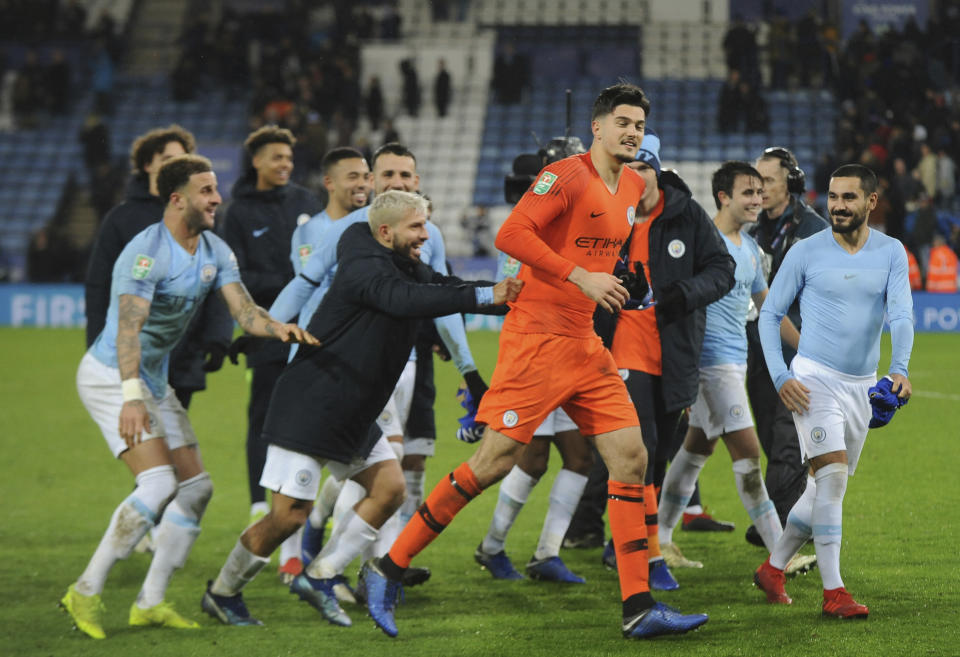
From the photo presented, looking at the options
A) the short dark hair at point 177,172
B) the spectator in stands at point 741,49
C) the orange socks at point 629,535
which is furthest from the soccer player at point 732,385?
the spectator in stands at point 741,49

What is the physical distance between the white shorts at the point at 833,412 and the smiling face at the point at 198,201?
265cm

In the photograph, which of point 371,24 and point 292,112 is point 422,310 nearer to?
point 292,112

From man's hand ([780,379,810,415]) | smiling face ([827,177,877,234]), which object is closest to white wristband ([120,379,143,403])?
man's hand ([780,379,810,415])

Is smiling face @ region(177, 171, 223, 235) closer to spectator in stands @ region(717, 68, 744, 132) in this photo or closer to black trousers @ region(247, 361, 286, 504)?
black trousers @ region(247, 361, 286, 504)

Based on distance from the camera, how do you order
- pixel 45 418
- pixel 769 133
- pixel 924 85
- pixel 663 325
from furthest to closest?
pixel 769 133
pixel 924 85
pixel 45 418
pixel 663 325

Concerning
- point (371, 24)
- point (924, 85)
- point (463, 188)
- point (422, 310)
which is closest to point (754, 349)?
point (422, 310)

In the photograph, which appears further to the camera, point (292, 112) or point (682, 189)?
point (292, 112)

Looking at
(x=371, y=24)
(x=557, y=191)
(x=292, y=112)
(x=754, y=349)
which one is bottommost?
(x=754, y=349)

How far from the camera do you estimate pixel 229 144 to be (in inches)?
1084

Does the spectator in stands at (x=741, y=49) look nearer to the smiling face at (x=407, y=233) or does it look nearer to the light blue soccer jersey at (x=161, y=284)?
the light blue soccer jersey at (x=161, y=284)

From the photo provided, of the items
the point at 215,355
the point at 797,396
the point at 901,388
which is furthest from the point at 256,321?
the point at 901,388

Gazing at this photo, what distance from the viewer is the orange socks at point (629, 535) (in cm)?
503

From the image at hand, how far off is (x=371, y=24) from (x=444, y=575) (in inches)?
958

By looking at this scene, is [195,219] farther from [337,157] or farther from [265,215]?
[265,215]
